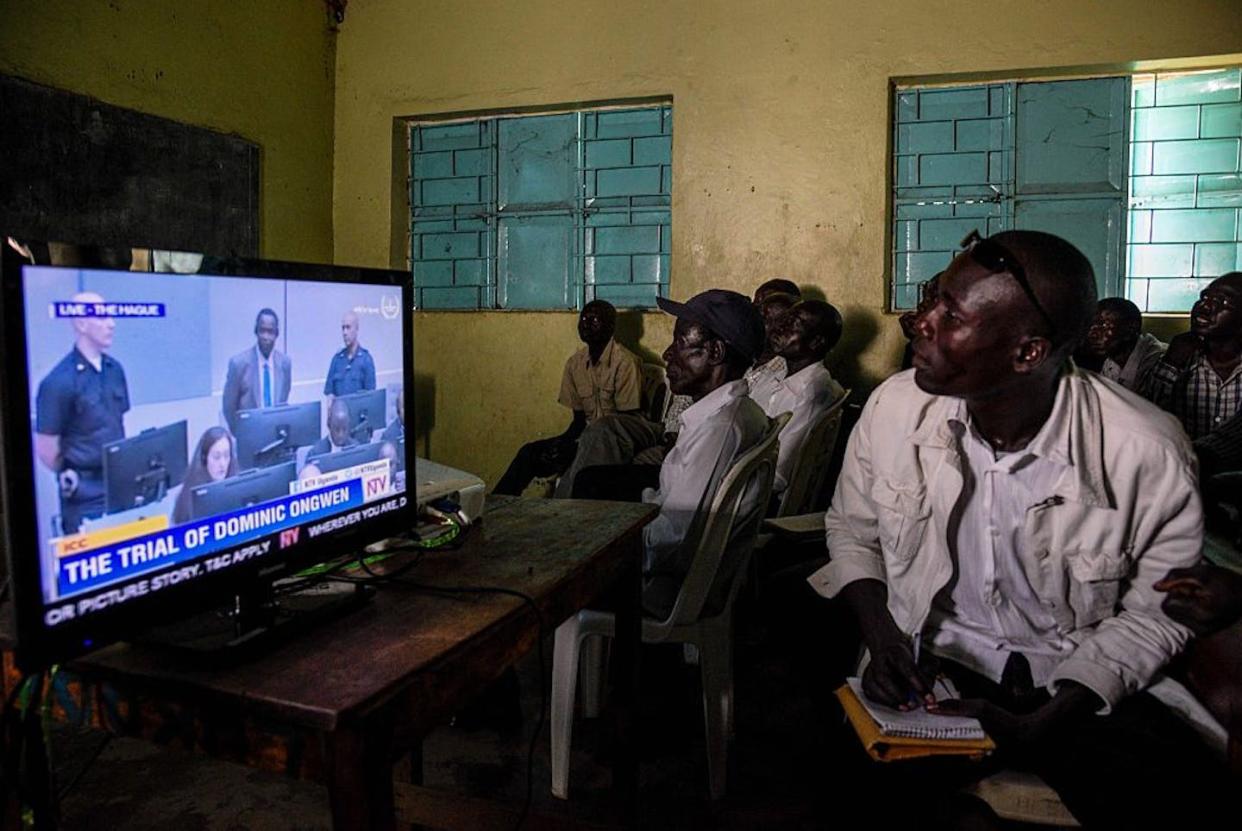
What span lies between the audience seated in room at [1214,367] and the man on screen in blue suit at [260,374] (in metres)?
3.49

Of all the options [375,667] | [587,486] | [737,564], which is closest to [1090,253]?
[587,486]

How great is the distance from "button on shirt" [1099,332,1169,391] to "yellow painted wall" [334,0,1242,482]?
3.61 feet

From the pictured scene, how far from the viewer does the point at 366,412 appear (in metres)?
1.34

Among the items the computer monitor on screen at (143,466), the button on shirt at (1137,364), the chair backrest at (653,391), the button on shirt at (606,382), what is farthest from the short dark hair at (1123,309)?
the computer monitor on screen at (143,466)

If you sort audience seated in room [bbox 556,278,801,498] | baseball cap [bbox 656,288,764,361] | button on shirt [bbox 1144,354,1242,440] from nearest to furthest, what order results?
baseball cap [bbox 656,288,764,361] < button on shirt [bbox 1144,354,1242,440] < audience seated in room [bbox 556,278,801,498]

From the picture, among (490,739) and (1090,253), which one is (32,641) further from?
(1090,253)

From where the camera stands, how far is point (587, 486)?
11.1ft

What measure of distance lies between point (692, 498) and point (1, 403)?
164 centimetres

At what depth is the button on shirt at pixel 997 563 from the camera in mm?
1628

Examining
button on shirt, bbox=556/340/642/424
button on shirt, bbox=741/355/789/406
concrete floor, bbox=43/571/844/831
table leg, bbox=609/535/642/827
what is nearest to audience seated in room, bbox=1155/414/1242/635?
concrete floor, bbox=43/571/844/831

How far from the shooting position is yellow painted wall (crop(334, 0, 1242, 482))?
15.5ft

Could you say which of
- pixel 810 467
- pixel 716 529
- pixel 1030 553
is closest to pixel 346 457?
pixel 716 529

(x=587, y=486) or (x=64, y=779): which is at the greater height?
(x=587, y=486)

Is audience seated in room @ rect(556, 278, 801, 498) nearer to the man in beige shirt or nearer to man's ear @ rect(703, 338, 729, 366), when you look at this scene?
the man in beige shirt
